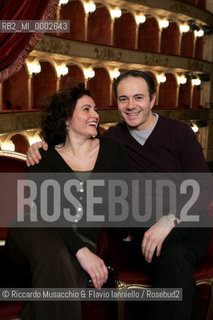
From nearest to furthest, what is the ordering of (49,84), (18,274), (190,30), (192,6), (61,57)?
(18,274) < (61,57) < (49,84) < (192,6) < (190,30)

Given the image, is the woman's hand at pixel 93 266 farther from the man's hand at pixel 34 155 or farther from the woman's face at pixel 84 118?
the woman's face at pixel 84 118

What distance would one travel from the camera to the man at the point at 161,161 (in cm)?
252

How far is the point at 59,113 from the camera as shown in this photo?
9.66 ft

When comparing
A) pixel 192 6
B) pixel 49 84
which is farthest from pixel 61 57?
pixel 192 6

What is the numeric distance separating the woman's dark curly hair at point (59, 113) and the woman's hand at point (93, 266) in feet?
2.83

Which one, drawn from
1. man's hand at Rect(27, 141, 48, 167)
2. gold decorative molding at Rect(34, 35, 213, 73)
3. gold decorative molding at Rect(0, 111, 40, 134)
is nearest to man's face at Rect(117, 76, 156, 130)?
man's hand at Rect(27, 141, 48, 167)

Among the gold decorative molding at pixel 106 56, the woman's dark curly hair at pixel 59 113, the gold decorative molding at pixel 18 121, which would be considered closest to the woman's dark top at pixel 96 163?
the woman's dark curly hair at pixel 59 113

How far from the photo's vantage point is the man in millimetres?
2518

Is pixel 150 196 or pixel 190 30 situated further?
pixel 190 30

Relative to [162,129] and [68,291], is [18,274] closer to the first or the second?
[68,291]

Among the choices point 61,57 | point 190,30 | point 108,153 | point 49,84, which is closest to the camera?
point 108,153

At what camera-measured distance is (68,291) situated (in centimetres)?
238

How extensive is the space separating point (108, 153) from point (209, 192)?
0.75m

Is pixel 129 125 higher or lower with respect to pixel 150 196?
higher
